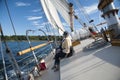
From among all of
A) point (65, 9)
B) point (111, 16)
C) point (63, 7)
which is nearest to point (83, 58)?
point (111, 16)

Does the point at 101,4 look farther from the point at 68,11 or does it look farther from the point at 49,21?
the point at 68,11

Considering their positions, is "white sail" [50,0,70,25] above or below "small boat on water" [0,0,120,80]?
above

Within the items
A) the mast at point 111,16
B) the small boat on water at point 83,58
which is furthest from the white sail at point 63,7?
the mast at point 111,16

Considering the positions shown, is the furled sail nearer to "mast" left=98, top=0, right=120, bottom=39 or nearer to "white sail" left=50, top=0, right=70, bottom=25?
"white sail" left=50, top=0, right=70, bottom=25

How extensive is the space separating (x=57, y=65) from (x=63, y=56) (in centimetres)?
67

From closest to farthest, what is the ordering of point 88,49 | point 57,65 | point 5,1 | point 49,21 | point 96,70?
point 96,70 → point 5,1 → point 57,65 → point 88,49 → point 49,21

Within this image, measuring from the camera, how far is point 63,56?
26.9ft

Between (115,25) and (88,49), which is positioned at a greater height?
(115,25)

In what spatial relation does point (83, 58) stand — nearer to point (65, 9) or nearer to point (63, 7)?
point (63, 7)

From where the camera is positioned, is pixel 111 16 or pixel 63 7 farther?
pixel 63 7

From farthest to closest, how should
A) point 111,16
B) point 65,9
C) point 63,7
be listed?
point 65,9 < point 63,7 < point 111,16

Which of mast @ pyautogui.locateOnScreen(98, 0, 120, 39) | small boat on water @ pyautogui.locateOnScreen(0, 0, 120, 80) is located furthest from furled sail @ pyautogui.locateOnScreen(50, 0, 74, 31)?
mast @ pyautogui.locateOnScreen(98, 0, 120, 39)

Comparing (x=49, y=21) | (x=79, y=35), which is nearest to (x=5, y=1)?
(x=49, y=21)

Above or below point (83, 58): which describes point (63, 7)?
above
